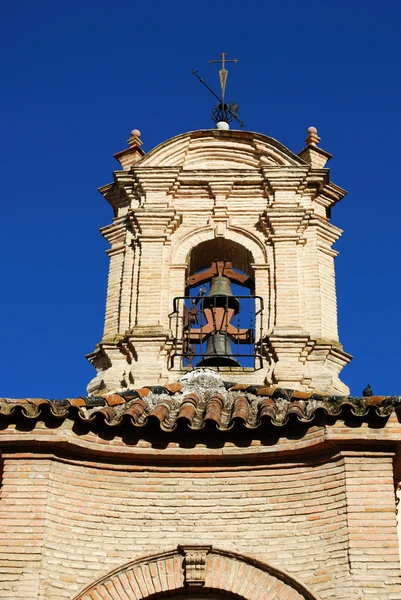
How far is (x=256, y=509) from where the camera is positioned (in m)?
7.68

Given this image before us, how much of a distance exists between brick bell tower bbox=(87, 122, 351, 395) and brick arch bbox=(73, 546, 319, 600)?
2874 millimetres

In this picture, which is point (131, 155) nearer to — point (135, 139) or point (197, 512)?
point (135, 139)

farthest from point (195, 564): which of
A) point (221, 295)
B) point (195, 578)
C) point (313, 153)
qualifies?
point (313, 153)

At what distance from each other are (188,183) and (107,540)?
5.63 meters

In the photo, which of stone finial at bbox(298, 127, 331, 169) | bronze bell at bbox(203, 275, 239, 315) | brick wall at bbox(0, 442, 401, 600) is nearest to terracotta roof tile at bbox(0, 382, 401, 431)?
brick wall at bbox(0, 442, 401, 600)

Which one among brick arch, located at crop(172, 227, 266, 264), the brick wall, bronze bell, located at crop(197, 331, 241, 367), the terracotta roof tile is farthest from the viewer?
brick arch, located at crop(172, 227, 266, 264)

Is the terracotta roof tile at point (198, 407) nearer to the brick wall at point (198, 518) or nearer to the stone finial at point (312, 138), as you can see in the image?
the brick wall at point (198, 518)

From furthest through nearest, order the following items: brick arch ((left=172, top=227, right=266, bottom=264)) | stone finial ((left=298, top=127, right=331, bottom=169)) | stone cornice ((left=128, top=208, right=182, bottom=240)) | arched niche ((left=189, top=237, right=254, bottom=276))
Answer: stone finial ((left=298, top=127, right=331, bottom=169)) < arched niche ((left=189, top=237, right=254, bottom=276)) < stone cornice ((left=128, top=208, right=182, bottom=240)) < brick arch ((left=172, top=227, right=266, bottom=264))

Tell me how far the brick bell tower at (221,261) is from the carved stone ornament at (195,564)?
2.88 m

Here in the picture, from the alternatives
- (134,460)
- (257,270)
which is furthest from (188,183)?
(134,460)

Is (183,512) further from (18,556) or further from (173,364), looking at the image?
(173,364)

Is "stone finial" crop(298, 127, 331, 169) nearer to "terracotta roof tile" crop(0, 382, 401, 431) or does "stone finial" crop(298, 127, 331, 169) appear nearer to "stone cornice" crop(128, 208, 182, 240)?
"stone cornice" crop(128, 208, 182, 240)

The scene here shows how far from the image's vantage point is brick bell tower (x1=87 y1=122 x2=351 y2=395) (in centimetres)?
1034

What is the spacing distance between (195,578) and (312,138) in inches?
278
